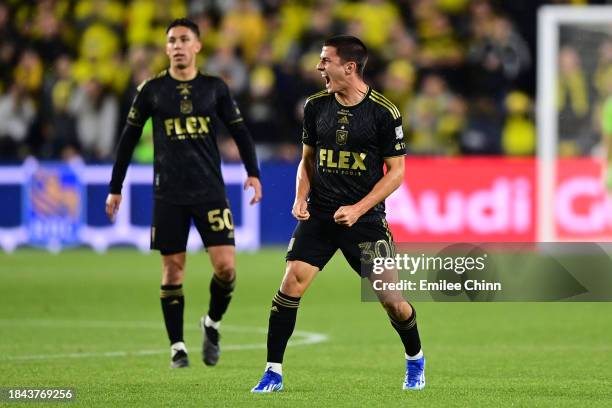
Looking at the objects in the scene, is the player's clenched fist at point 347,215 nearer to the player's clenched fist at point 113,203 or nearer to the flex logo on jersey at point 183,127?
the flex logo on jersey at point 183,127

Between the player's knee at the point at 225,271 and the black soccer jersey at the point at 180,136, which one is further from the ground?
the black soccer jersey at the point at 180,136

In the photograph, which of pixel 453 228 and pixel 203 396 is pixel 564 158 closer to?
pixel 453 228

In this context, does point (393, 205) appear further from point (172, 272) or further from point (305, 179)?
point (305, 179)

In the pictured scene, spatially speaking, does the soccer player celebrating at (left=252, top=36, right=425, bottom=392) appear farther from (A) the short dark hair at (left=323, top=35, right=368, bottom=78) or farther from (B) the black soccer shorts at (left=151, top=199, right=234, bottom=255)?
(B) the black soccer shorts at (left=151, top=199, right=234, bottom=255)

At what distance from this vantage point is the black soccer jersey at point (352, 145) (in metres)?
8.30

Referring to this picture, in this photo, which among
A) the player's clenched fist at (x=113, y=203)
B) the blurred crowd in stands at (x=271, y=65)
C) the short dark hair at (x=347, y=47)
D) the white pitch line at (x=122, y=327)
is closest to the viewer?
the short dark hair at (x=347, y=47)

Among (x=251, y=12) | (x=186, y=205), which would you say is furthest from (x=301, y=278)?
(x=251, y=12)

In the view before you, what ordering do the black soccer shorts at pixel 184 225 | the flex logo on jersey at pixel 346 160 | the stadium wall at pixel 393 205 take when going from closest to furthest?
the flex logo on jersey at pixel 346 160, the black soccer shorts at pixel 184 225, the stadium wall at pixel 393 205

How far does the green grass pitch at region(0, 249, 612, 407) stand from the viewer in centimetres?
837

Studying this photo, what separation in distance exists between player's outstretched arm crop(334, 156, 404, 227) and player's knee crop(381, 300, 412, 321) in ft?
1.70

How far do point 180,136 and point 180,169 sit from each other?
229mm

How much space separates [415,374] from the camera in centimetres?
850

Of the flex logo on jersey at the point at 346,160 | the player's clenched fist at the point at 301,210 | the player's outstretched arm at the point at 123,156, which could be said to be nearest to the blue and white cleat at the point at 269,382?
the player's clenched fist at the point at 301,210
